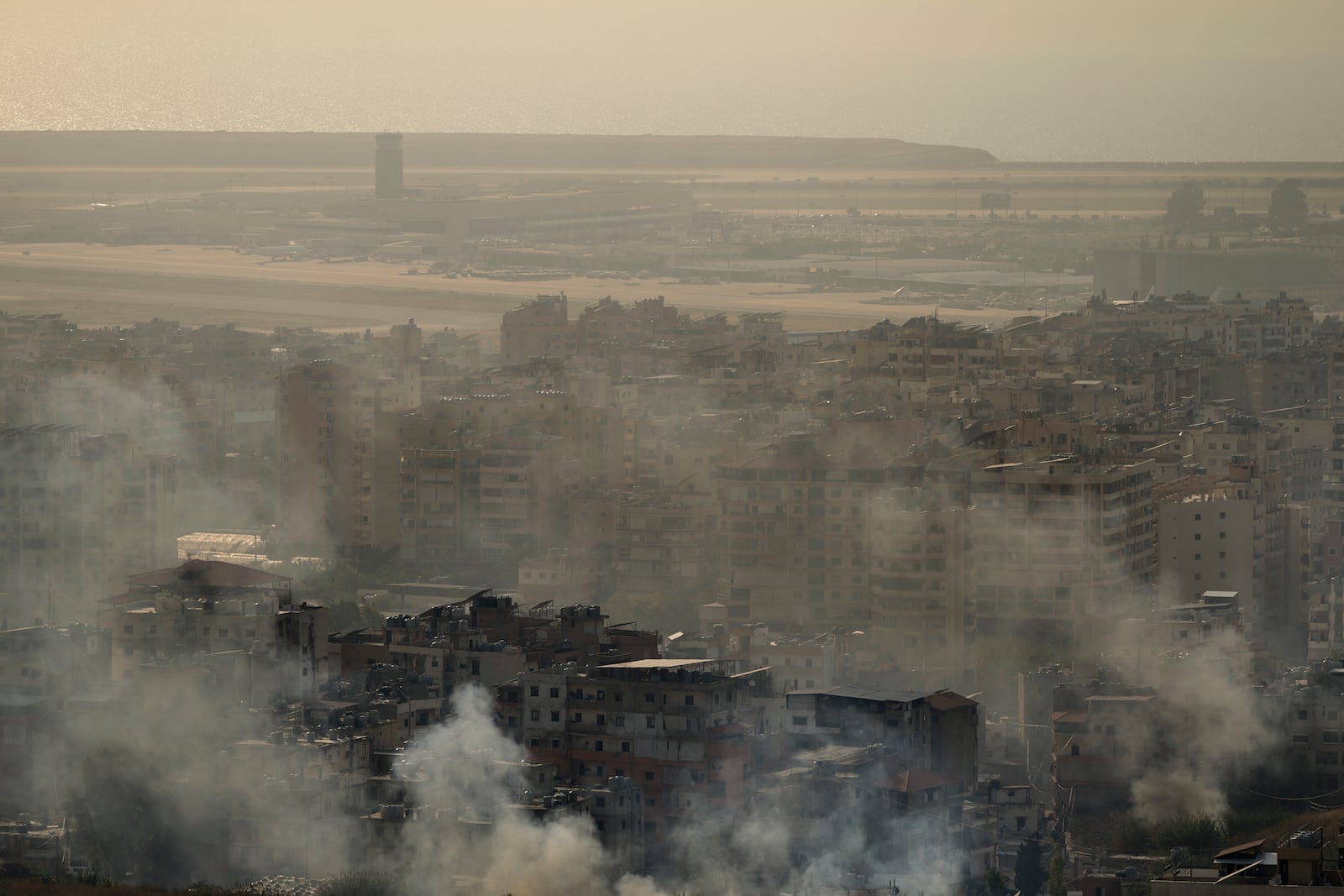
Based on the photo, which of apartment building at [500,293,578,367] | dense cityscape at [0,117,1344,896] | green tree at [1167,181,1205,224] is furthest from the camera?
green tree at [1167,181,1205,224]

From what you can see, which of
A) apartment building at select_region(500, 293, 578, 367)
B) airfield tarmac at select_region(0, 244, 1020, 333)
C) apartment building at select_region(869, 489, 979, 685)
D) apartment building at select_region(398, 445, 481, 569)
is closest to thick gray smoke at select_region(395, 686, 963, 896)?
apartment building at select_region(869, 489, 979, 685)

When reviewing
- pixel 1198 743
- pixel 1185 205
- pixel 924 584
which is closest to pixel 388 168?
pixel 1185 205

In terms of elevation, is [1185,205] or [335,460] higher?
[1185,205]

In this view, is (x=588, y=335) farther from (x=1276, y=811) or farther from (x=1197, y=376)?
(x=1276, y=811)

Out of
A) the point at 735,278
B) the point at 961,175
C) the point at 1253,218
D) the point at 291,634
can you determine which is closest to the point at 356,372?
the point at 291,634

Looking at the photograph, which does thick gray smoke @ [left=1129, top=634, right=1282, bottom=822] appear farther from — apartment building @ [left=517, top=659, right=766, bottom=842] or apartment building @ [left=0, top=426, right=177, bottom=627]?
apartment building @ [left=0, top=426, right=177, bottom=627]

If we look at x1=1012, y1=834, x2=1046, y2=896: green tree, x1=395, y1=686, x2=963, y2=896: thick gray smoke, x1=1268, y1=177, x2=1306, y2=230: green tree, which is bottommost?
x1=1012, y1=834, x2=1046, y2=896: green tree

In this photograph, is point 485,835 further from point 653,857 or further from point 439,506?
point 439,506
